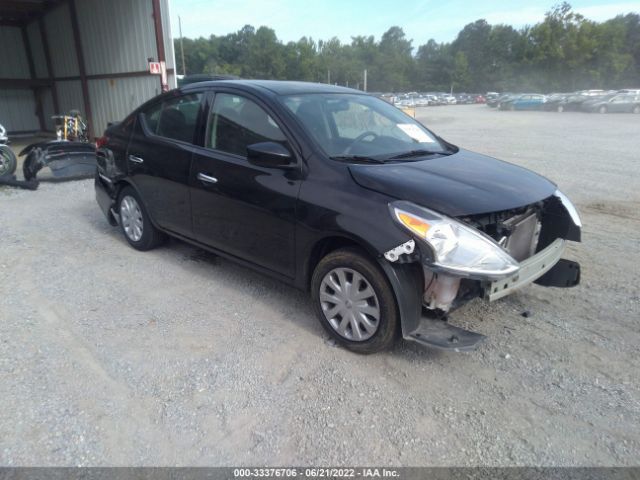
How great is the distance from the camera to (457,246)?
109 inches

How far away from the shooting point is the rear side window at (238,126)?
3629mm

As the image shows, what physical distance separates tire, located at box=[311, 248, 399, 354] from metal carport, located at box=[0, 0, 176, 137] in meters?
9.96

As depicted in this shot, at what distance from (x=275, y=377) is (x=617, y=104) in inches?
1422

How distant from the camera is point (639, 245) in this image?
5172 mm

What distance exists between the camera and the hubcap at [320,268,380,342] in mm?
3082

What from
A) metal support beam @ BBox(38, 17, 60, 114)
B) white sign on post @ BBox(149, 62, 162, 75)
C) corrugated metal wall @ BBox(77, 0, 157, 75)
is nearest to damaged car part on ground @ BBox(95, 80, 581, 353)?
white sign on post @ BBox(149, 62, 162, 75)

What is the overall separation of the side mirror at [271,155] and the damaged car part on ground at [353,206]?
1cm

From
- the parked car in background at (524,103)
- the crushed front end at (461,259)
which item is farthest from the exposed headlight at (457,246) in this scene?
the parked car in background at (524,103)

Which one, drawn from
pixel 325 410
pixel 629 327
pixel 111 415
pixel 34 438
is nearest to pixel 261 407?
pixel 325 410

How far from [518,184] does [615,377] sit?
1.38 meters

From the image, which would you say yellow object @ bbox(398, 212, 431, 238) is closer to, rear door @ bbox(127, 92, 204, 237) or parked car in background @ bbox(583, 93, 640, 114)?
rear door @ bbox(127, 92, 204, 237)

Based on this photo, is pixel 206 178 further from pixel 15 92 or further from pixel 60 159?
pixel 15 92

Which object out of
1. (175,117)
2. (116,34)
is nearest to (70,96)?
(116,34)

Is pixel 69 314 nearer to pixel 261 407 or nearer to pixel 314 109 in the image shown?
pixel 261 407
